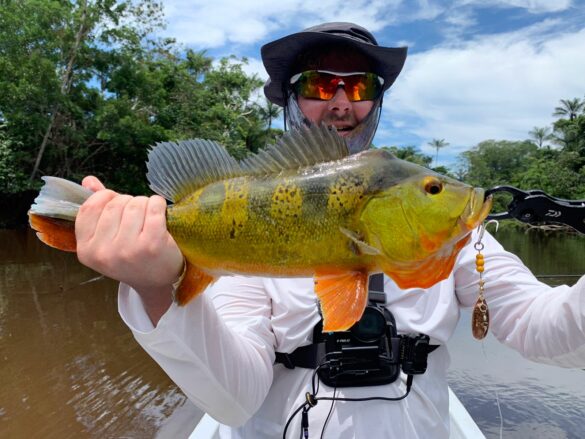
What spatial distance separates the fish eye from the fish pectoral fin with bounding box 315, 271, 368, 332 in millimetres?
287

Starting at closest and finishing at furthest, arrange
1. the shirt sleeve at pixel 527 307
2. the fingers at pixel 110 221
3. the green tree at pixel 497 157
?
the fingers at pixel 110 221 < the shirt sleeve at pixel 527 307 < the green tree at pixel 497 157

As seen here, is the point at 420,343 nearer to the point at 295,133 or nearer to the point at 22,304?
the point at 295,133

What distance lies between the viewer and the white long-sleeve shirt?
161 centimetres

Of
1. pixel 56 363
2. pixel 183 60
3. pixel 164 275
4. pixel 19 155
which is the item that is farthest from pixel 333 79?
pixel 183 60

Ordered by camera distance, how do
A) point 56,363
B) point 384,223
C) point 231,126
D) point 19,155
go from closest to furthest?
point 384,223, point 56,363, point 19,155, point 231,126

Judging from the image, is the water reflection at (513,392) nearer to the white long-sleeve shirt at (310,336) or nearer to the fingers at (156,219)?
the white long-sleeve shirt at (310,336)

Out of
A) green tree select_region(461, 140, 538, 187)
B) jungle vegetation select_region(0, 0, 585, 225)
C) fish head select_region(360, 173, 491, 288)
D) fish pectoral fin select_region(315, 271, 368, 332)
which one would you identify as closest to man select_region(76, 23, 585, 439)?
fish pectoral fin select_region(315, 271, 368, 332)

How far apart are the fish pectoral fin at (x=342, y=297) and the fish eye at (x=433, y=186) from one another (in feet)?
0.94

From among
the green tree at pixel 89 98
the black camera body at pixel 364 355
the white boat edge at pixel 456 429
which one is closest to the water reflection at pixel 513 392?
the white boat edge at pixel 456 429

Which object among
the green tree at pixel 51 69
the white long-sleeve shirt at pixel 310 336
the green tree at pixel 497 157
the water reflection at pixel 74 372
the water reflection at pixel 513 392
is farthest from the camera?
the green tree at pixel 497 157

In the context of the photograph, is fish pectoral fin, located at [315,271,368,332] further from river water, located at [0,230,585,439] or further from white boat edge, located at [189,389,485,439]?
river water, located at [0,230,585,439]

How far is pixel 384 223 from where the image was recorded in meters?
1.23

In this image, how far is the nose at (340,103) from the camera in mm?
2162

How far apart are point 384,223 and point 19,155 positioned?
22.6 metres
